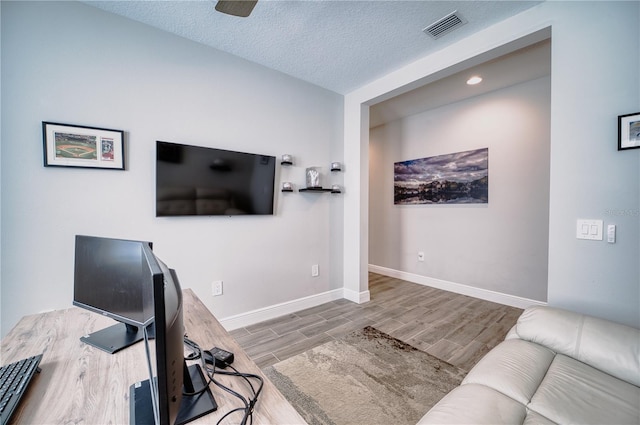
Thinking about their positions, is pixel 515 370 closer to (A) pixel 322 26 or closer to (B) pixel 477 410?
(B) pixel 477 410

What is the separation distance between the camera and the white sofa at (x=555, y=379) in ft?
2.98

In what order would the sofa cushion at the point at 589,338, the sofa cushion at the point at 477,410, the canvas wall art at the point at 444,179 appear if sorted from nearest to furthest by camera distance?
the sofa cushion at the point at 477,410 < the sofa cushion at the point at 589,338 < the canvas wall art at the point at 444,179

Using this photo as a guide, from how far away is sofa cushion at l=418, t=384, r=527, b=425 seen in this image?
34.8 inches

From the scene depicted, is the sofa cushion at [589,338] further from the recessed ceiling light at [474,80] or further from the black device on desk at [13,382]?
the recessed ceiling light at [474,80]

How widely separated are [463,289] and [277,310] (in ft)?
8.60

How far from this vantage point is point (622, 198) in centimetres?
151

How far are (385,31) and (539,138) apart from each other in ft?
7.47

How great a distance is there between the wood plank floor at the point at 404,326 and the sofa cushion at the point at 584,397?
1000 mm

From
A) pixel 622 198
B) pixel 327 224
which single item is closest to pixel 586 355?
pixel 622 198

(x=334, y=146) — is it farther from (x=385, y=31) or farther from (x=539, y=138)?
(x=539, y=138)

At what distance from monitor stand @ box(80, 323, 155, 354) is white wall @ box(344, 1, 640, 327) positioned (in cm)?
246

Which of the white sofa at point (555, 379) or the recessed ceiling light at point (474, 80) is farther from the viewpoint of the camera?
the recessed ceiling light at point (474, 80)

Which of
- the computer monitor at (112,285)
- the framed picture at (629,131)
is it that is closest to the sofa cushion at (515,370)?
the framed picture at (629,131)

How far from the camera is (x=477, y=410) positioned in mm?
915
